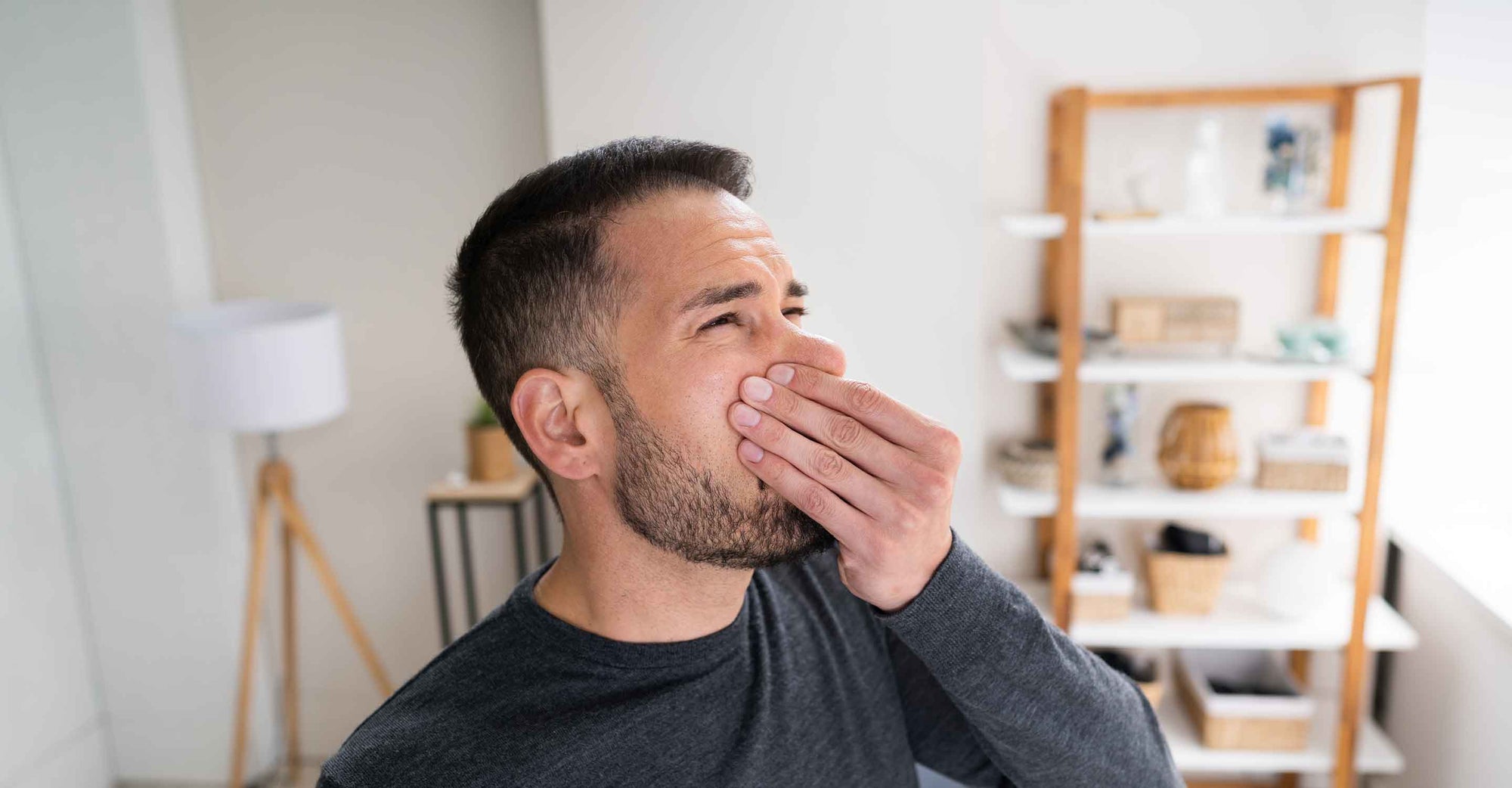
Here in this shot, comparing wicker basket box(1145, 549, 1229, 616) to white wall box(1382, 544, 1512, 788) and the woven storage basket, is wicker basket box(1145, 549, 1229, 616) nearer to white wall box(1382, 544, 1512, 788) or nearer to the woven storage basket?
the woven storage basket

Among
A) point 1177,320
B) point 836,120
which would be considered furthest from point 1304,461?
point 836,120

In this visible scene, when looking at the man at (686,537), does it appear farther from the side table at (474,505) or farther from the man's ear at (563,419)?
the side table at (474,505)

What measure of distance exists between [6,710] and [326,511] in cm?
95

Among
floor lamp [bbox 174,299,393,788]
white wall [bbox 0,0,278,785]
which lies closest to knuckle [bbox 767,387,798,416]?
floor lamp [bbox 174,299,393,788]

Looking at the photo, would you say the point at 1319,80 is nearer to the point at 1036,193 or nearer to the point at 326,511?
the point at 1036,193

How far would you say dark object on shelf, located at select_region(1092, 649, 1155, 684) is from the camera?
8.66 feet

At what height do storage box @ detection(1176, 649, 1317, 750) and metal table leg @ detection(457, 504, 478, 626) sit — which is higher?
metal table leg @ detection(457, 504, 478, 626)

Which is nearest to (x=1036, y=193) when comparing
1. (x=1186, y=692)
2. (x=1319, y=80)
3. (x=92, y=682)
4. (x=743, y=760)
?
(x=1319, y=80)

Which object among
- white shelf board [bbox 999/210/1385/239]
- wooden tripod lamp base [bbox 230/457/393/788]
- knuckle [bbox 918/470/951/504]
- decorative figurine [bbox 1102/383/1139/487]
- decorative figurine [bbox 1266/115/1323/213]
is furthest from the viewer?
wooden tripod lamp base [bbox 230/457/393/788]

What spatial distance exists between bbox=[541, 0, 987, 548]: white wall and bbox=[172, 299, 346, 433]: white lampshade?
2.61ft

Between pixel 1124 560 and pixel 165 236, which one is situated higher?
pixel 165 236

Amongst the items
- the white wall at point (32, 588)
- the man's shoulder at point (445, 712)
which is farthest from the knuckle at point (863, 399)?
the white wall at point (32, 588)

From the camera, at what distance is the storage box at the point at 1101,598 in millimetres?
2520

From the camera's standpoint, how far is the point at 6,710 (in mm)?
2707
